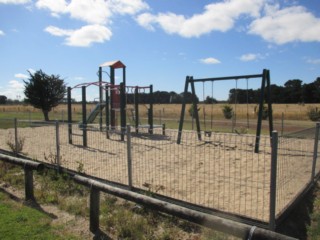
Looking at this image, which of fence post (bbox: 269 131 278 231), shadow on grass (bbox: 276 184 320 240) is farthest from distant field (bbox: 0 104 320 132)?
fence post (bbox: 269 131 278 231)

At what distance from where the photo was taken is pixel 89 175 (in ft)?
21.6

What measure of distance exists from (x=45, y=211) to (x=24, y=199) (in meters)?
0.81

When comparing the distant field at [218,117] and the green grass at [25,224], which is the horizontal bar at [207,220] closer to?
the green grass at [25,224]

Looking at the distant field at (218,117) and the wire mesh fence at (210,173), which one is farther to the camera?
the distant field at (218,117)

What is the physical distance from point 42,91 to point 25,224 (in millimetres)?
26207

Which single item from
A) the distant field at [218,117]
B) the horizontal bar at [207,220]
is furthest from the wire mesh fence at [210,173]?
the distant field at [218,117]

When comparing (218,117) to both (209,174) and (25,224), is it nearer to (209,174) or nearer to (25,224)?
(209,174)

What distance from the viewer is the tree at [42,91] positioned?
28578mm

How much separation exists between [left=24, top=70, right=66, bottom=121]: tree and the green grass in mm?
24977

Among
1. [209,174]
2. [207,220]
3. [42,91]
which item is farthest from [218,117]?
[207,220]

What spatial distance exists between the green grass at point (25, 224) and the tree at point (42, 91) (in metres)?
25.0

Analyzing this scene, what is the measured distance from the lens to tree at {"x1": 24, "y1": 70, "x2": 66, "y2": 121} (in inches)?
1125

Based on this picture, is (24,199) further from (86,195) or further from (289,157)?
(289,157)

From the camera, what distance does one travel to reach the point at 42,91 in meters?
28.7
